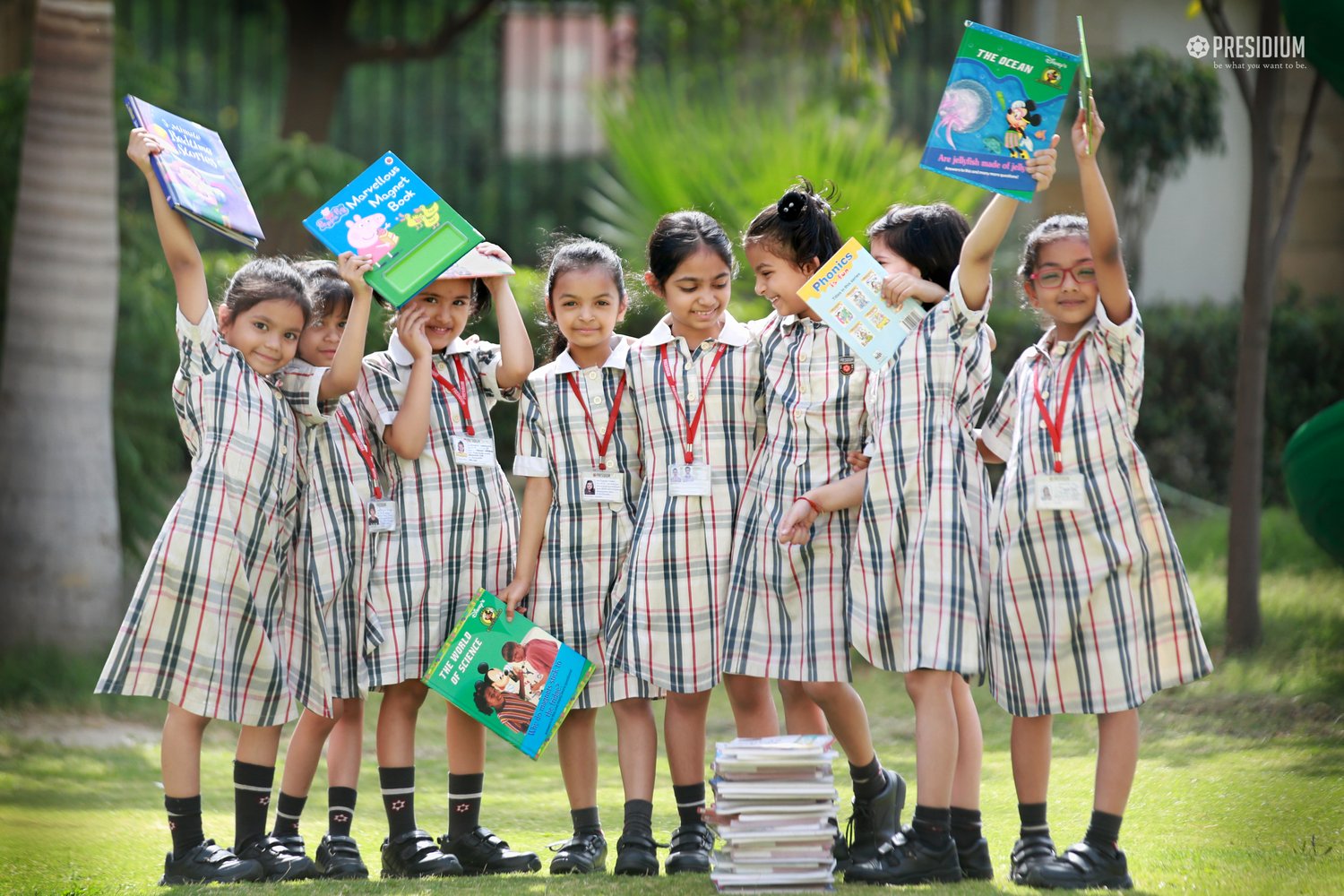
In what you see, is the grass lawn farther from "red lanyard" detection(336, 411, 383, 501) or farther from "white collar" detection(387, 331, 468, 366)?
"white collar" detection(387, 331, 468, 366)

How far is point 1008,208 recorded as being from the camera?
345 centimetres

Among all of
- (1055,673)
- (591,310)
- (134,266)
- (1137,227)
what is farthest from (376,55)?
(1055,673)

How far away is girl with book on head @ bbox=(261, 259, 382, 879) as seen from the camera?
391cm

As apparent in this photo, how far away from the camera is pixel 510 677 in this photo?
12.4 ft

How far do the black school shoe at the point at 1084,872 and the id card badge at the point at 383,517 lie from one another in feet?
5.89

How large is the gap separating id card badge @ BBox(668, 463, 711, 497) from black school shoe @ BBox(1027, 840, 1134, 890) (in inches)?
47.1

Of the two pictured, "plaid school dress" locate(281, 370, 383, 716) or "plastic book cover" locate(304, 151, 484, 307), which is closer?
"plastic book cover" locate(304, 151, 484, 307)

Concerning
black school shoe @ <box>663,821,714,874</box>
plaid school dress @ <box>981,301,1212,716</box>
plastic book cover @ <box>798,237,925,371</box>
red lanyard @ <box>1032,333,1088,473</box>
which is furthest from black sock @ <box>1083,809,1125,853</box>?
plastic book cover @ <box>798,237,925,371</box>

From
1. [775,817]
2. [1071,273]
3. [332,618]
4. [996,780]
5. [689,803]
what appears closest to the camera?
[775,817]

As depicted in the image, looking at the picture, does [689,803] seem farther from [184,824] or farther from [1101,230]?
[1101,230]

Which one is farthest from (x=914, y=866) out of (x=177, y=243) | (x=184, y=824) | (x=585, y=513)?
(x=177, y=243)

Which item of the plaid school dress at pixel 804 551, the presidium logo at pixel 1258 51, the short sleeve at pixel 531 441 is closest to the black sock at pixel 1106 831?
the plaid school dress at pixel 804 551

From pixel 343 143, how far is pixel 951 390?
10636 millimetres

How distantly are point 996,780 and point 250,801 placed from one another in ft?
8.40
